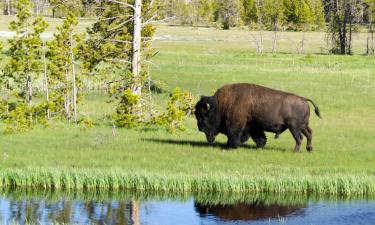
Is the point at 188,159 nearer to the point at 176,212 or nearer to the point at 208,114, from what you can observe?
the point at 208,114

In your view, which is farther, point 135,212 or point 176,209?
point 176,209

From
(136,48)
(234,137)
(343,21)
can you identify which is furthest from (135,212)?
(343,21)

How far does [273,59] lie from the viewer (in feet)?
197

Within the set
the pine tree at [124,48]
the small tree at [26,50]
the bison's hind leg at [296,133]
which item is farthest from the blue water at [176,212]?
the small tree at [26,50]

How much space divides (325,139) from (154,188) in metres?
9.05

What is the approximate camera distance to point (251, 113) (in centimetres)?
2167

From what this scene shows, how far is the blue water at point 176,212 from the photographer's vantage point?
14938 mm

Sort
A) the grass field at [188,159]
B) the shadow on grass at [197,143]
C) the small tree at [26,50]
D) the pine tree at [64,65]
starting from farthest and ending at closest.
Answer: the small tree at [26,50]
the pine tree at [64,65]
the shadow on grass at [197,143]
the grass field at [188,159]

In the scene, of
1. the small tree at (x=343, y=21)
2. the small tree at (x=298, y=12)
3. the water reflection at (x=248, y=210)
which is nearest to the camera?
the water reflection at (x=248, y=210)

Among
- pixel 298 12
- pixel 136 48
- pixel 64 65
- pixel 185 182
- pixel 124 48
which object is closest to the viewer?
pixel 185 182

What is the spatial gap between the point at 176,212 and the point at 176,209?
0.27 meters

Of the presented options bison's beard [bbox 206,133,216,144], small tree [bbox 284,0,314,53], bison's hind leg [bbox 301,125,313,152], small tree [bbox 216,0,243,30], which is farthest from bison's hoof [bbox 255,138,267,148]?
small tree [bbox 216,0,243,30]

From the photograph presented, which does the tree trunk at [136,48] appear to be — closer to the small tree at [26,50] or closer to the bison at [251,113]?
the small tree at [26,50]

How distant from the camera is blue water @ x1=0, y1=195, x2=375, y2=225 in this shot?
14.9m
